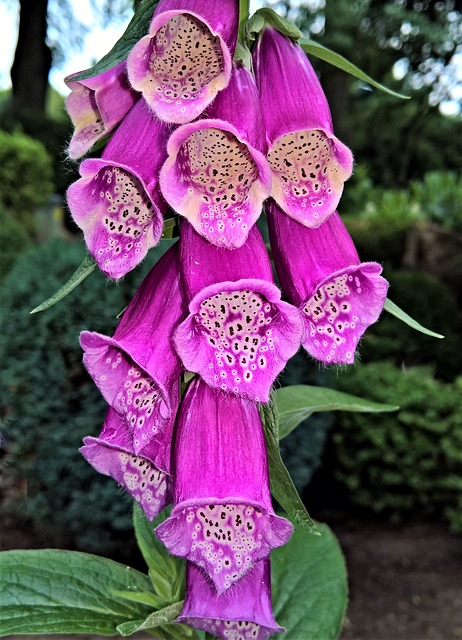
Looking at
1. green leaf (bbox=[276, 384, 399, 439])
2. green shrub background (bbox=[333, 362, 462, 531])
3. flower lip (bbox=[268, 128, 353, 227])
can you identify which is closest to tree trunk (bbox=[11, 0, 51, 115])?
green shrub background (bbox=[333, 362, 462, 531])

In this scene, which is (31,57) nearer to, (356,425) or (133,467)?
(356,425)

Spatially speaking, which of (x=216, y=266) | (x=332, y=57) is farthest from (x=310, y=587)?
(x=332, y=57)

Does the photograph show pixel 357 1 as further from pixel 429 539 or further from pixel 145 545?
pixel 145 545

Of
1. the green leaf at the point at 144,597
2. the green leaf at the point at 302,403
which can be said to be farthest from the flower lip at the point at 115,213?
the green leaf at the point at 144,597

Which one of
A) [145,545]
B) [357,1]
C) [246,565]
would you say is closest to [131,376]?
[246,565]

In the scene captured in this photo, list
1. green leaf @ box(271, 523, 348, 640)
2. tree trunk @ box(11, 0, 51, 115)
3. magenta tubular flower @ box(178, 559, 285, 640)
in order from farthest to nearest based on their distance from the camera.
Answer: tree trunk @ box(11, 0, 51, 115) → green leaf @ box(271, 523, 348, 640) → magenta tubular flower @ box(178, 559, 285, 640)

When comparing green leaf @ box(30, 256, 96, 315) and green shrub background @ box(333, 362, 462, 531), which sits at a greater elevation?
green leaf @ box(30, 256, 96, 315)

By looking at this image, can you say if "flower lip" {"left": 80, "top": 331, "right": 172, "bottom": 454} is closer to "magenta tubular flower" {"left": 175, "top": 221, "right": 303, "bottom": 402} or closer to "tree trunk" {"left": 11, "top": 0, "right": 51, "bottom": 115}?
"magenta tubular flower" {"left": 175, "top": 221, "right": 303, "bottom": 402}
